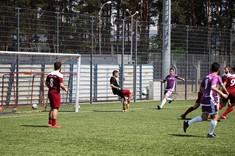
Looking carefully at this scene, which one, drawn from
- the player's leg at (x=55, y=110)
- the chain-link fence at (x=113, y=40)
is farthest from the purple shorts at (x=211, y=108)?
the chain-link fence at (x=113, y=40)

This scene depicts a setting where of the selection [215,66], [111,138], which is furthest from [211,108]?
[111,138]

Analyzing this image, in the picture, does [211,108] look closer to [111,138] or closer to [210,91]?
[210,91]

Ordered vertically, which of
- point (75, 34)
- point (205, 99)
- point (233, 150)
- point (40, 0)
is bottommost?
point (233, 150)

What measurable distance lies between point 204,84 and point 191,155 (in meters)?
4.28

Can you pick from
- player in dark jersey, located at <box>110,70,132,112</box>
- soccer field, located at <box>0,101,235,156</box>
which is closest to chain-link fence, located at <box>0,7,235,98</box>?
player in dark jersey, located at <box>110,70,132,112</box>

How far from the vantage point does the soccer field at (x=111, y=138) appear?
10.9 metres

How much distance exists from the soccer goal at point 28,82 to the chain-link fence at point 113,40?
28.4 inches

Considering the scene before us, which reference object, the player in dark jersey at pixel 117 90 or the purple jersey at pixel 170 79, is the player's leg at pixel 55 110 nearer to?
the player in dark jersey at pixel 117 90

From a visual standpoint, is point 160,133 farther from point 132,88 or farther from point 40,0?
point 40,0

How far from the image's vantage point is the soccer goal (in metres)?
24.0

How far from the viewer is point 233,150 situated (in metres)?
11.2

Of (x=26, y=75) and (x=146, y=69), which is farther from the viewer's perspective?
(x=146, y=69)

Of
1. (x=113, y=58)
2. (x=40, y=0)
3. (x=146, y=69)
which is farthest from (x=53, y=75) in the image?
(x=40, y=0)

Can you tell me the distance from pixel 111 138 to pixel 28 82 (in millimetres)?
13473
